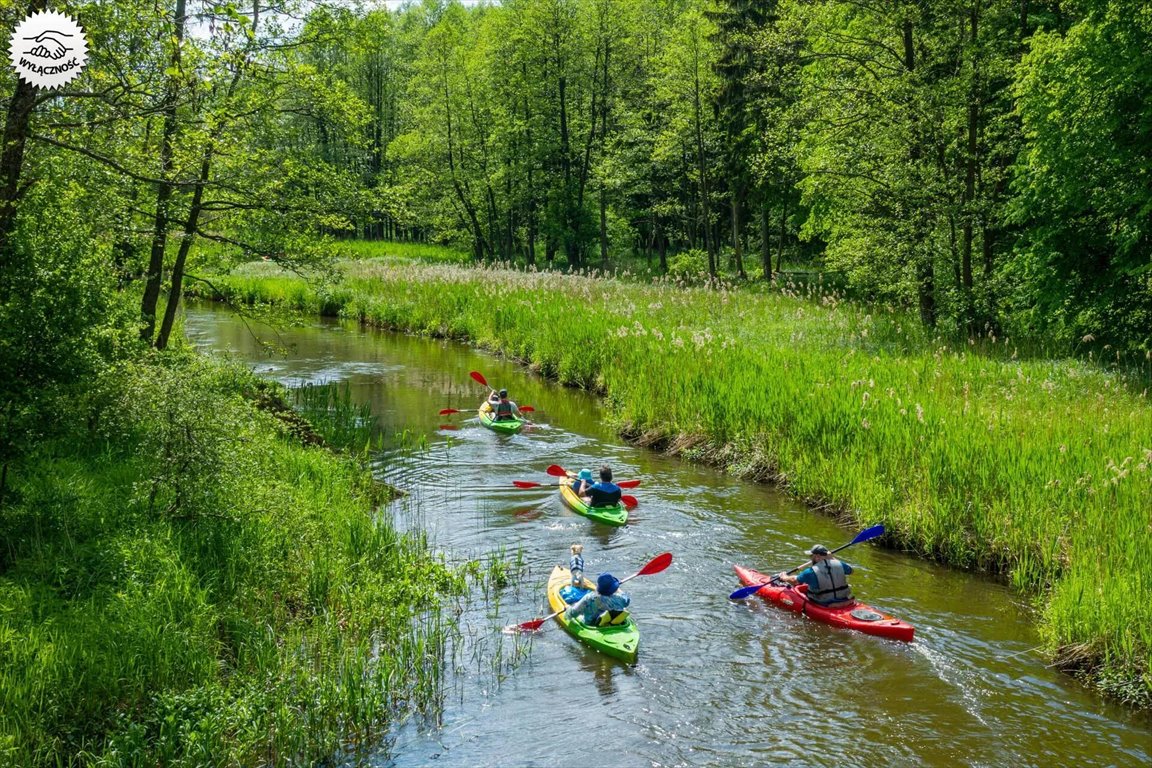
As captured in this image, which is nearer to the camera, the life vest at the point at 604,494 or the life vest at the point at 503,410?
the life vest at the point at 604,494

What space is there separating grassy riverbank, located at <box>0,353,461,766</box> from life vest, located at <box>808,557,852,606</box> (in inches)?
149

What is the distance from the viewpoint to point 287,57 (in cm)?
1123

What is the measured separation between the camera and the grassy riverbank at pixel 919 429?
7.34 meters

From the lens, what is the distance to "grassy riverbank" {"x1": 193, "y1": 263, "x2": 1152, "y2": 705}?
7.34 meters

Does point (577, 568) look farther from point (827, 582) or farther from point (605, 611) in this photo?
point (827, 582)

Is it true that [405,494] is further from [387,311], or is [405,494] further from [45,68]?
[387,311]

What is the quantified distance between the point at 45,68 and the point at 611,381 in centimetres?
1194

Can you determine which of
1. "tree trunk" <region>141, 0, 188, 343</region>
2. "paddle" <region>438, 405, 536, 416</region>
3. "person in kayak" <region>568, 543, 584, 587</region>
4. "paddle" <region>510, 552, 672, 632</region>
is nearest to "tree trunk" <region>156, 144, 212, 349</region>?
"tree trunk" <region>141, 0, 188, 343</region>

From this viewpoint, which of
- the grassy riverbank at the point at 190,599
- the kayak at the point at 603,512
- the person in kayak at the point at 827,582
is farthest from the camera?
the kayak at the point at 603,512

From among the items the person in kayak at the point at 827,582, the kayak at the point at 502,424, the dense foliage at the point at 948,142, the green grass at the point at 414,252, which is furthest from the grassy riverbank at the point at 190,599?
the green grass at the point at 414,252

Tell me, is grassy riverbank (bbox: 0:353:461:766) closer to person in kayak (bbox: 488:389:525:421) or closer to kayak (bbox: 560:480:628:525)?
kayak (bbox: 560:480:628:525)

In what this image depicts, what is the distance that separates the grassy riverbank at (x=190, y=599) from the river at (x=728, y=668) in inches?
26.8

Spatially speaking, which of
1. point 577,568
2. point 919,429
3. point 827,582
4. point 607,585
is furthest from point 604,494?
point 919,429

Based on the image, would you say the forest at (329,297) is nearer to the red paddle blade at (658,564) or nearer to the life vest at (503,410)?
the red paddle blade at (658,564)
